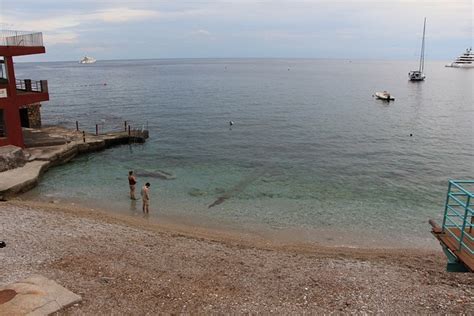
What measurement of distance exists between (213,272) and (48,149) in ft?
76.4

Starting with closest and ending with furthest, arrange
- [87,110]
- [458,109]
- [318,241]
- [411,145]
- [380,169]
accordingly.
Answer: [318,241] < [380,169] < [411,145] < [87,110] < [458,109]

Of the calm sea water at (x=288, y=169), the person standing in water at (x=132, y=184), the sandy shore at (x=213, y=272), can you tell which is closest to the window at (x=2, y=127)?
the calm sea water at (x=288, y=169)

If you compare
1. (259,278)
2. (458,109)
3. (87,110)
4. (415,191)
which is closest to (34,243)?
(259,278)

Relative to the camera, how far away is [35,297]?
1044 cm

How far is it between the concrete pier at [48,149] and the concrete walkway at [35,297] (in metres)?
12.6

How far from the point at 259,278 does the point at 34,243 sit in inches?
343

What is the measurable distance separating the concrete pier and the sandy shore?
5.38 metres

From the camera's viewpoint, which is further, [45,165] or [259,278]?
[45,165]

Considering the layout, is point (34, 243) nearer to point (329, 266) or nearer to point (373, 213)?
point (329, 266)

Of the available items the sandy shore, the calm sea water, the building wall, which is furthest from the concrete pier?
the sandy shore

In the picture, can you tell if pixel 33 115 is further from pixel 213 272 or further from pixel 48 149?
pixel 213 272

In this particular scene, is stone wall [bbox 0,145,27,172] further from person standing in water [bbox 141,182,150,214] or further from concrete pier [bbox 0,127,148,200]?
person standing in water [bbox 141,182,150,214]

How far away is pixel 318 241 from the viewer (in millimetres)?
18891

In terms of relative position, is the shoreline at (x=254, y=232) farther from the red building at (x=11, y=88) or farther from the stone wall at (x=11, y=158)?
the red building at (x=11, y=88)
